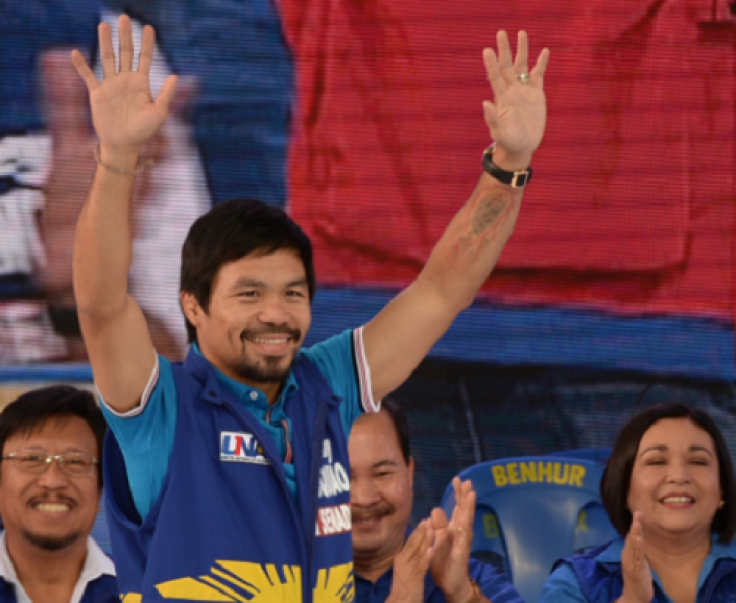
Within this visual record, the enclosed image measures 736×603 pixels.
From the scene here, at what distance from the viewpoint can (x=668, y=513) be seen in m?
2.61

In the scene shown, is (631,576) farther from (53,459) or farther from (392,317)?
(53,459)

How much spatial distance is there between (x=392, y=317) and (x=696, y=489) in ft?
3.52

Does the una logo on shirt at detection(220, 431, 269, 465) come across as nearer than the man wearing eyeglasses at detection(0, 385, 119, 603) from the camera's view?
Yes

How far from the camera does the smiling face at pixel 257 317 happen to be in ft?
5.96

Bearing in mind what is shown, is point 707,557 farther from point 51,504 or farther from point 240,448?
point 51,504

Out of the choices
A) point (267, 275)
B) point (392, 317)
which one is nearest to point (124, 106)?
point (267, 275)

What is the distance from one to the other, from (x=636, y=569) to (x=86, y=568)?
50.8 inches

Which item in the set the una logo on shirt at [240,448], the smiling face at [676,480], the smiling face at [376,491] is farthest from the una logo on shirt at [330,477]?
the smiling face at [676,480]

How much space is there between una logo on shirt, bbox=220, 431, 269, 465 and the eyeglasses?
3.18ft

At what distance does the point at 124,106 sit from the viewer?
1.70m

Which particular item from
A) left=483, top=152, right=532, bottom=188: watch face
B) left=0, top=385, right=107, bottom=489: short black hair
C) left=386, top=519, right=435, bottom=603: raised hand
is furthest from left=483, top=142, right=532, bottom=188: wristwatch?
left=0, top=385, right=107, bottom=489: short black hair

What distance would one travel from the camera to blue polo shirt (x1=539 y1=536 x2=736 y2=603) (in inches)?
101

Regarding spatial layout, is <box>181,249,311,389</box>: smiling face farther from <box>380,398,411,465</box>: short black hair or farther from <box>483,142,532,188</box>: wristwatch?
<box>380,398,411,465</box>: short black hair

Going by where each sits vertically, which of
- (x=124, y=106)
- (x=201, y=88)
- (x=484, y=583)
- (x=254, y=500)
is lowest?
(x=484, y=583)
